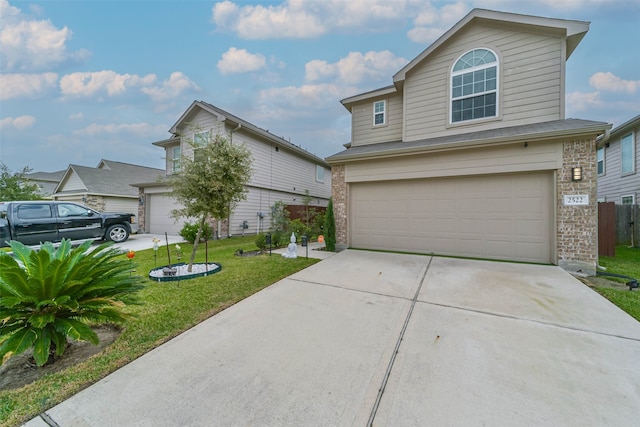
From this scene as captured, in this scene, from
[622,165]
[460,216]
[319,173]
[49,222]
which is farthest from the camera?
[319,173]

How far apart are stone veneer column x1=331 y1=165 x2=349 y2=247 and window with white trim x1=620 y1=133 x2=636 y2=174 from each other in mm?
12316

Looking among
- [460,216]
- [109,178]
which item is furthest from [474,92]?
[109,178]

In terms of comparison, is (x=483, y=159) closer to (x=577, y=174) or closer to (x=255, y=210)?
(x=577, y=174)

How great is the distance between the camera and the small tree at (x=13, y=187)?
15.1 meters

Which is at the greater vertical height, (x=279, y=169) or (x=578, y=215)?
(x=279, y=169)

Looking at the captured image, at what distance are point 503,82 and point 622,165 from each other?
913cm

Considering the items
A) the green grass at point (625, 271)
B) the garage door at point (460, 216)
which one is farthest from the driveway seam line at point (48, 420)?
the garage door at point (460, 216)

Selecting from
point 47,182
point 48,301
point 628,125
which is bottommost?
point 48,301

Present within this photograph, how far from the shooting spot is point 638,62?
39.6 feet

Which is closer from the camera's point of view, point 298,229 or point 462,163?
point 462,163

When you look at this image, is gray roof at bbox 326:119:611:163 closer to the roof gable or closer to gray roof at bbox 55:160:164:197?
the roof gable

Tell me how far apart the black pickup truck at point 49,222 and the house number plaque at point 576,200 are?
14585 mm

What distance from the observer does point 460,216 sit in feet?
22.6

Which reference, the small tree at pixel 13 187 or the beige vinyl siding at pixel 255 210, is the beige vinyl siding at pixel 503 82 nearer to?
the beige vinyl siding at pixel 255 210
